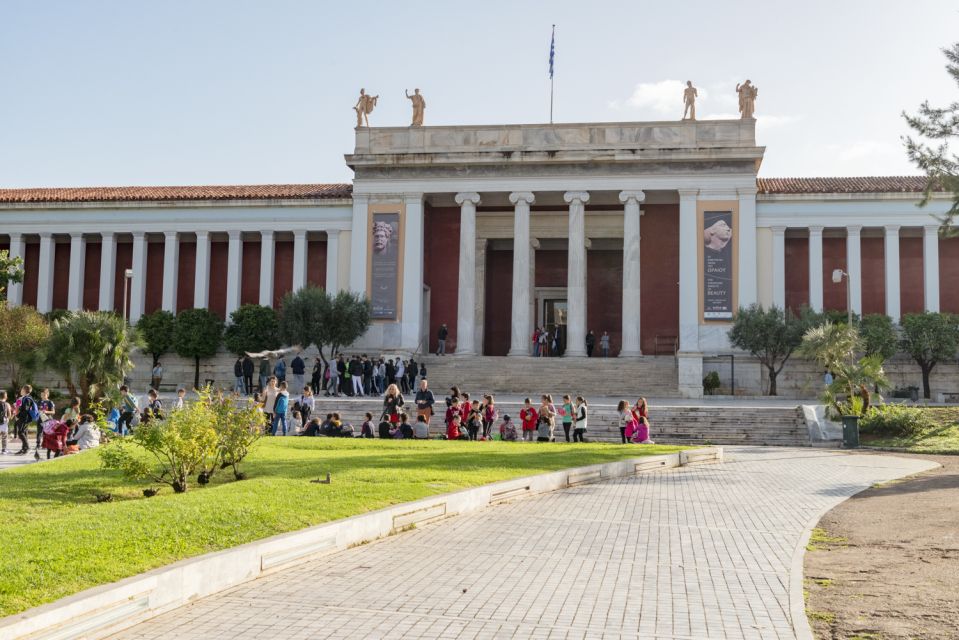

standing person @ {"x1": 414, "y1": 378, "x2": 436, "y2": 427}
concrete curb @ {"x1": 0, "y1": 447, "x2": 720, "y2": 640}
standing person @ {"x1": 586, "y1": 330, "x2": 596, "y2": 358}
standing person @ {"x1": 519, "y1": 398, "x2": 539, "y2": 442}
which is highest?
standing person @ {"x1": 586, "y1": 330, "x2": 596, "y2": 358}

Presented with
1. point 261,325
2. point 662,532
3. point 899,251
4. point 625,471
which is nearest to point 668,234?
point 899,251

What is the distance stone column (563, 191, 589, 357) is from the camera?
1427 inches

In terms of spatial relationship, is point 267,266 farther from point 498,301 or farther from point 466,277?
point 498,301

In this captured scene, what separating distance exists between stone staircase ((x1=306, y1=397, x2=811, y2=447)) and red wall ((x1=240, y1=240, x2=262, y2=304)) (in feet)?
51.3

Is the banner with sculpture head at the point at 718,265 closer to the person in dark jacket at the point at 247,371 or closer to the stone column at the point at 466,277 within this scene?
the stone column at the point at 466,277

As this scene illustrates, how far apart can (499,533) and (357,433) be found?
1452 centimetres

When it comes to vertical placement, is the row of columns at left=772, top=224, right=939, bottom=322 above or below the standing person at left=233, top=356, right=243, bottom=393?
above

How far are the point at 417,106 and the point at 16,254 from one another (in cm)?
1881

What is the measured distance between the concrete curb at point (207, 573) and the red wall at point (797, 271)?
28840mm

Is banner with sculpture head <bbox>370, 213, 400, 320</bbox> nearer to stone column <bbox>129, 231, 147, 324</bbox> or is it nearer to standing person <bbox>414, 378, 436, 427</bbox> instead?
stone column <bbox>129, 231, 147, 324</bbox>

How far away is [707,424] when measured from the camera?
2398cm

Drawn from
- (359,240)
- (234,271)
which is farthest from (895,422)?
(234,271)

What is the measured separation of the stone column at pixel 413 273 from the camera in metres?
36.6

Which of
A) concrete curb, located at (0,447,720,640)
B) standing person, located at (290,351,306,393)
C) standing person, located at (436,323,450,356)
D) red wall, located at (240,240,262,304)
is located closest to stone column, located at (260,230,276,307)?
red wall, located at (240,240,262,304)
